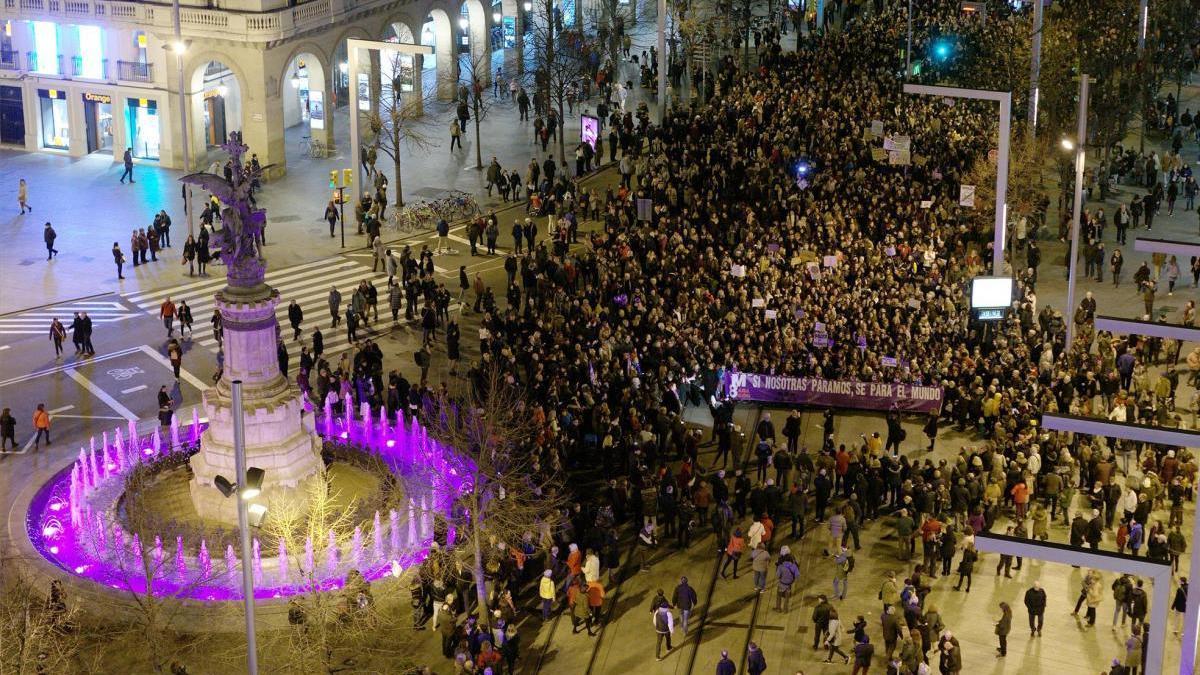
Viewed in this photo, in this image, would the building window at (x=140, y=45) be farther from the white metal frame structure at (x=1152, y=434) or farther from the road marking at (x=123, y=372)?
the white metal frame structure at (x=1152, y=434)

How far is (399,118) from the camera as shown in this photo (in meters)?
64.2

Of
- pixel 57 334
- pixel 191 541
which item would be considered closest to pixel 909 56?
pixel 57 334

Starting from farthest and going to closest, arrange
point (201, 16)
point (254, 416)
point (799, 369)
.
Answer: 1. point (201, 16)
2. point (799, 369)
3. point (254, 416)

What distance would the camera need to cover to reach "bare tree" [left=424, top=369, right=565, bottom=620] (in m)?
35.3

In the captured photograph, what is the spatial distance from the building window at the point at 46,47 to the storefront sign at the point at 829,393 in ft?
128

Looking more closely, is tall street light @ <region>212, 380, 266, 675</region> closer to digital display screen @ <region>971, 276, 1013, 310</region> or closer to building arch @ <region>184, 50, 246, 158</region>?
digital display screen @ <region>971, 276, 1013, 310</region>

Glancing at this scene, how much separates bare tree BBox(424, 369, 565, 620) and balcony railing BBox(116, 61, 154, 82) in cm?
3578

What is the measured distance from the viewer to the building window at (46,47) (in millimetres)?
71938

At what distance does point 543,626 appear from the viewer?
116 ft

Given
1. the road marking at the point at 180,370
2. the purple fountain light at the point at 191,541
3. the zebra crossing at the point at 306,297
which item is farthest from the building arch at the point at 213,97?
the purple fountain light at the point at 191,541

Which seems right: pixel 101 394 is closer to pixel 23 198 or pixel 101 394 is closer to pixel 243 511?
pixel 23 198

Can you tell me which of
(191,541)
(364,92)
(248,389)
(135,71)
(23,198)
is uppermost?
(135,71)

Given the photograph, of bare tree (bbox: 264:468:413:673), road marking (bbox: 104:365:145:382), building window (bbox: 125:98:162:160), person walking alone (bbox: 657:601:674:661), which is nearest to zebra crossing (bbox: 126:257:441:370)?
road marking (bbox: 104:365:145:382)

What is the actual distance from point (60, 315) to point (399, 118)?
51.0ft
